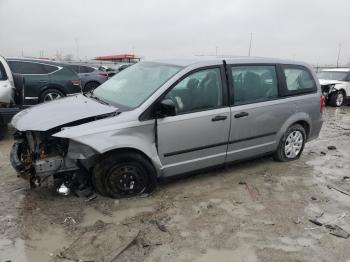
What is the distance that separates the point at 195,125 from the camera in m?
4.38

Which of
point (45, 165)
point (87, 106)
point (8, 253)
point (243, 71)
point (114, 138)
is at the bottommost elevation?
point (8, 253)

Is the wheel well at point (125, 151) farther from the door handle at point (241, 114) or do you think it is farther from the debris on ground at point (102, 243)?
the door handle at point (241, 114)

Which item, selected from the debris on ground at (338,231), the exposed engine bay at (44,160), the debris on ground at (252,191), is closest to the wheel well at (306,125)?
the debris on ground at (252,191)

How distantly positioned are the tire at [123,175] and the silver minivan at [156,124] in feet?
0.04

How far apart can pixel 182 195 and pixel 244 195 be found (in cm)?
81

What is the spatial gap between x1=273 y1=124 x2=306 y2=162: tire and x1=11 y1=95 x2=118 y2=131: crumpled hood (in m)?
2.90

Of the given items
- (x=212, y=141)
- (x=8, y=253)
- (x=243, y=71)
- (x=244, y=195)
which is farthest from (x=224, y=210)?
(x=8, y=253)

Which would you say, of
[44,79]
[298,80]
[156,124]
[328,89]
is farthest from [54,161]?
[328,89]

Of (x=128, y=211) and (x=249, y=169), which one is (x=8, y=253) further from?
(x=249, y=169)

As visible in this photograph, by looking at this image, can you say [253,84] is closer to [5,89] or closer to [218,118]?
[218,118]

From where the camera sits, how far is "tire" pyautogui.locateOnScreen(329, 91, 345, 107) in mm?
13695

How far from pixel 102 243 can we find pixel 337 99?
12801 millimetres

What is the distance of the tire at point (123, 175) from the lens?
4.00m

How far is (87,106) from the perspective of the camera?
14.1ft
